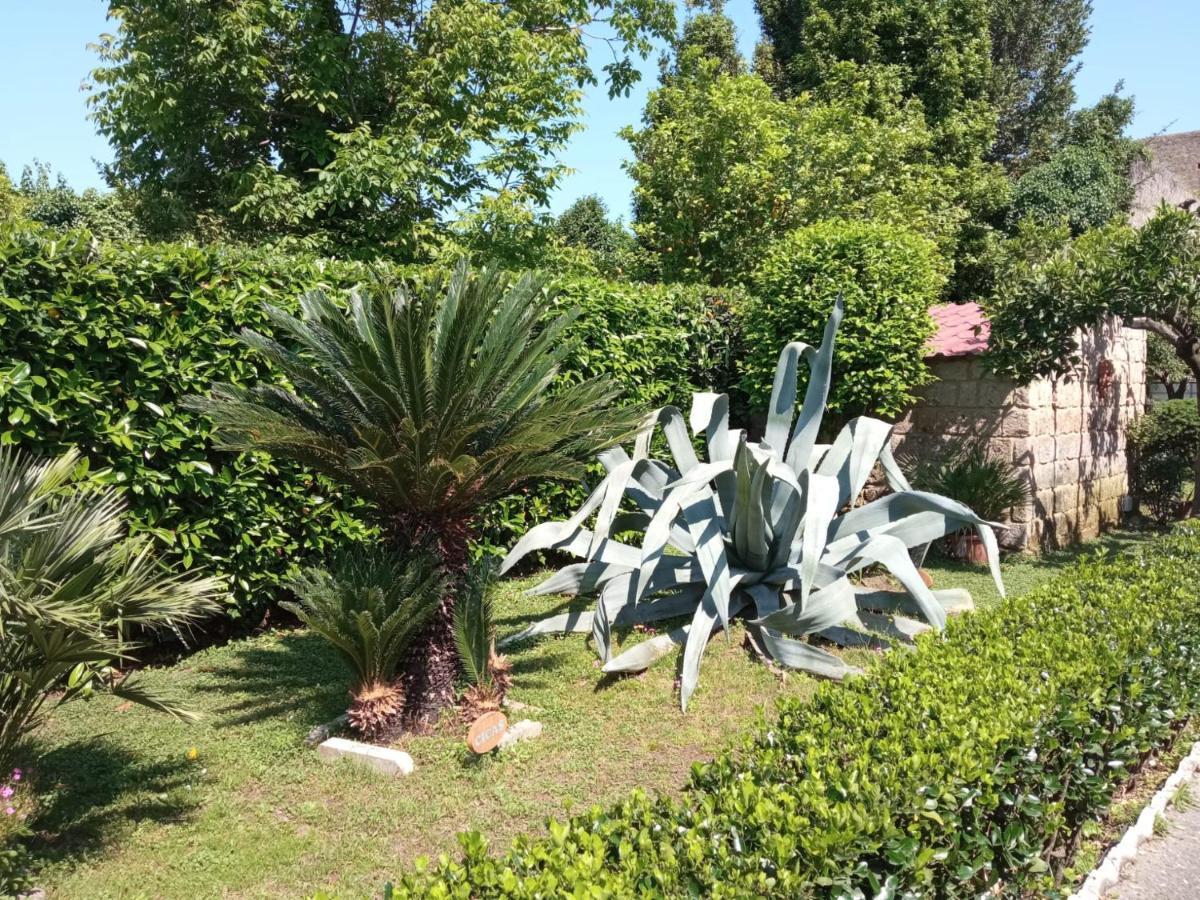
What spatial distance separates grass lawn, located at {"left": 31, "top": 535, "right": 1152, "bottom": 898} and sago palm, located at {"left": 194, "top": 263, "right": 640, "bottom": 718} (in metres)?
0.61

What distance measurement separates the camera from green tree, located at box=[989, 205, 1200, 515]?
735cm

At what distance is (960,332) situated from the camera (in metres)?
8.83

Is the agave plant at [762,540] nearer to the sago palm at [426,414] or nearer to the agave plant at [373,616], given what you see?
the sago palm at [426,414]

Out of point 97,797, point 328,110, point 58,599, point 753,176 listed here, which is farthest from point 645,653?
point 753,176

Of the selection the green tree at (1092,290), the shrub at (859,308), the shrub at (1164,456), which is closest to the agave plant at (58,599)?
the shrub at (859,308)

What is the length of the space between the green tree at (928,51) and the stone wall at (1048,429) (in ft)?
24.2

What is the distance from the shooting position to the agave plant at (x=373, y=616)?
384 cm

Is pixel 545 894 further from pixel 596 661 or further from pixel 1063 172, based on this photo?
pixel 1063 172

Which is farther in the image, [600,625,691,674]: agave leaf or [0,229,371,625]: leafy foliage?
[600,625,691,674]: agave leaf

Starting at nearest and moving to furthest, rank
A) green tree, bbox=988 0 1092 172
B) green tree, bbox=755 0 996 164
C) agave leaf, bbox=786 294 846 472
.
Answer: agave leaf, bbox=786 294 846 472 → green tree, bbox=755 0 996 164 → green tree, bbox=988 0 1092 172

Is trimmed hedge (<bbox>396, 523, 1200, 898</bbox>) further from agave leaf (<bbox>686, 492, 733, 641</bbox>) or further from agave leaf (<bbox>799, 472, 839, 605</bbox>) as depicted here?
agave leaf (<bbox>686, 492, 733, 641</bbox>)

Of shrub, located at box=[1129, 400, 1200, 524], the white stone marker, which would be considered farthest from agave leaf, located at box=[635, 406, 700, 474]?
shrub, located at box=[1129, 400, 1200, 524]

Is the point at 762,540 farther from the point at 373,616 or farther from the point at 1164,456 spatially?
the point at 1164,456

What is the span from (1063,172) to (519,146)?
38.5ft
